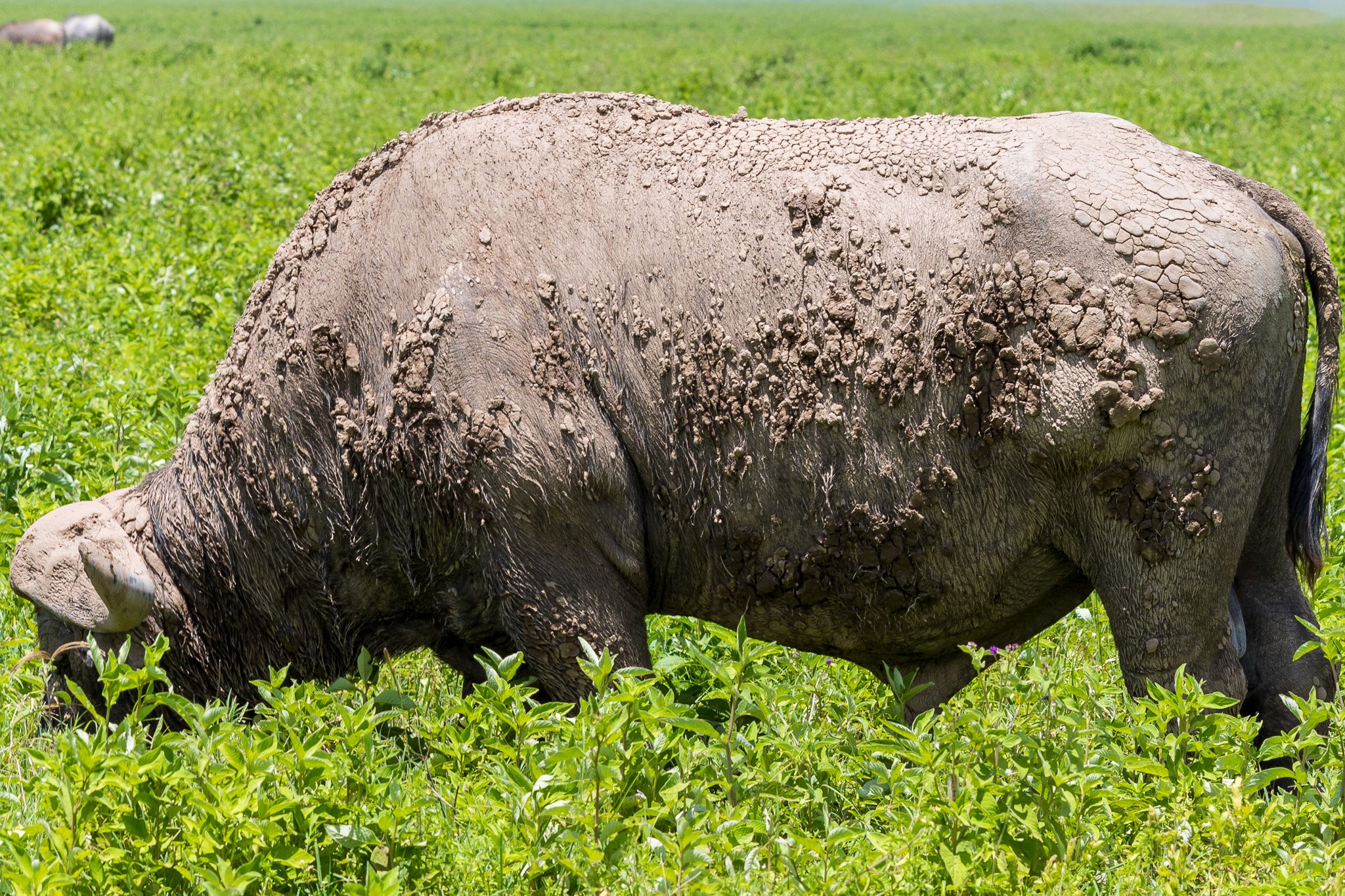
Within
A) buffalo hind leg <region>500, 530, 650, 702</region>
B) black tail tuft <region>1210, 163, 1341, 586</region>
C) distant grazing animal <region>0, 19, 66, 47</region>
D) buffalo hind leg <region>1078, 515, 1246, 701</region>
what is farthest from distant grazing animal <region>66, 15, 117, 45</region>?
buffalo hind leg <region>1078, 515, 1246, 701</region>

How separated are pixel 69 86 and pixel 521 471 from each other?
18282 mm

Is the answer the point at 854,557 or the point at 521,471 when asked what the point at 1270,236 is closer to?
the point at 854,557

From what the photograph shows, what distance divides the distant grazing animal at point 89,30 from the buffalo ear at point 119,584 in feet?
134

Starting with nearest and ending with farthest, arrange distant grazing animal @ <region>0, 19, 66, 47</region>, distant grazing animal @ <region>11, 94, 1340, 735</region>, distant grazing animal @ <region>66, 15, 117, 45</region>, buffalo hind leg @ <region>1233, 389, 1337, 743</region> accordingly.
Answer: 1. distant grazing animal @ <region>11, 94, 1340, 735</region>
2. buffalo hind leg @ <region>1233, 389, 1337, 743</region>
3. distant grazing animal @ <region>0, 19, 66, 47</region>
4. distant grazing animal @ <region>66, 15, 117, 45</region>

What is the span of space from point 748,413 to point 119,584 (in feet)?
5.82

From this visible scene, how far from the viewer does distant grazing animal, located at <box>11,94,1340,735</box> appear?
11.9ft

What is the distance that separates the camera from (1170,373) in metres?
3.54

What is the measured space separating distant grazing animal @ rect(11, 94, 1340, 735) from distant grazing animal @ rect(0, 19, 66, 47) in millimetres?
37075

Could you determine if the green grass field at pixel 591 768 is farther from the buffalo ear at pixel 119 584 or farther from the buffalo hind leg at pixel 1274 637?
the buffalo ear at pixel 119 584

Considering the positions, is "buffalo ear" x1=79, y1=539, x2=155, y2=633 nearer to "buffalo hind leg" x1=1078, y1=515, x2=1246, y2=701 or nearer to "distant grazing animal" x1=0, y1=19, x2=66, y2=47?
"buffalo hind leg" x1=1078, y1=515, x2=1246, y2=701

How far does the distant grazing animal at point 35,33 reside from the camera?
123ft

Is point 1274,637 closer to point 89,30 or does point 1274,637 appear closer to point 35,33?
point 35,33

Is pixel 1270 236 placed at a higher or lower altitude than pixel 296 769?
higher

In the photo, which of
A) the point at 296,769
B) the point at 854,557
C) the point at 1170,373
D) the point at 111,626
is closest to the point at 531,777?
the point at 296,769
